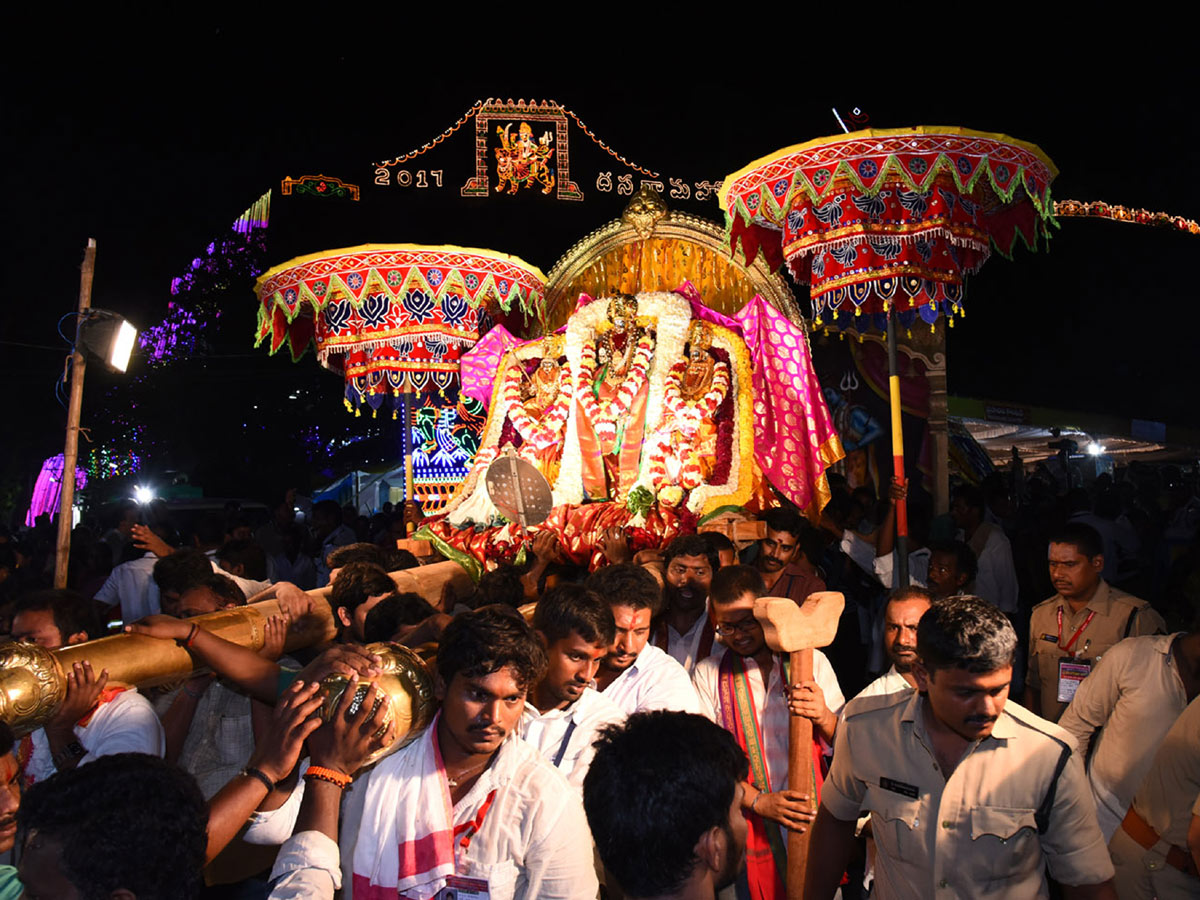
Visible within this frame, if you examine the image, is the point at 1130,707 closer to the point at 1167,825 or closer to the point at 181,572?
the point at 1167,825

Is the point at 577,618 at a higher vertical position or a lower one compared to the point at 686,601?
higher

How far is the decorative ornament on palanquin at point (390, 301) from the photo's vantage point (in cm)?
815

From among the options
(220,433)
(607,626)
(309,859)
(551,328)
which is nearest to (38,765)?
(309,859)

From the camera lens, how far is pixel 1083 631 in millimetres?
4047

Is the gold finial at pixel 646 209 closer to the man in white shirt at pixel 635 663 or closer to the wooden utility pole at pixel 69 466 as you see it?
the wooden utility pole at pixel 69 466

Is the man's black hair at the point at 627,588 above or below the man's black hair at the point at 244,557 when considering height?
above

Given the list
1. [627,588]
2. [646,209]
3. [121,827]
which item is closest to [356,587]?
[627,588]

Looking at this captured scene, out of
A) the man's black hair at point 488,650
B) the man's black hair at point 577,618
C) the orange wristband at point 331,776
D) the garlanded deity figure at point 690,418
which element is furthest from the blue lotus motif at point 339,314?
the orange wristband at point 331,776

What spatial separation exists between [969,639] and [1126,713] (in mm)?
1276

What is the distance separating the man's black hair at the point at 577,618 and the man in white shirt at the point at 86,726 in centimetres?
111

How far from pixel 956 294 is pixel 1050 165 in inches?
34.7

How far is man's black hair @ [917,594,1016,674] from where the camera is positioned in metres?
2.30

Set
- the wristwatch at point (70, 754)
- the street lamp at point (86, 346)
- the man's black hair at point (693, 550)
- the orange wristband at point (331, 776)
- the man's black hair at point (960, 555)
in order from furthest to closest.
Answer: the street lamp at point (86, 346) → the man's black hair at point (960, 555) → the man's black hair at point (693, 550) → the wristwatch at point (70, 754) → the orange wristband at point (331, 776)

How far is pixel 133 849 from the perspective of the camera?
1.56m
